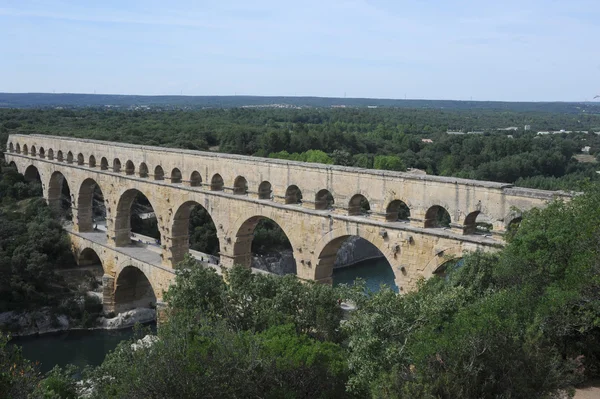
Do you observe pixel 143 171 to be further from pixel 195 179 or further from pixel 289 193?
pixel 289 193

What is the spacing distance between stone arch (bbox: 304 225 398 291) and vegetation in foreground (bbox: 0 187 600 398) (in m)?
3.19

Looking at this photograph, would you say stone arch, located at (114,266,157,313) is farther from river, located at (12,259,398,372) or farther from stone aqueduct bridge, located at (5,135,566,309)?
river, located at (12,259,398,372)

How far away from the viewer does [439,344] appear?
8781 millimetres

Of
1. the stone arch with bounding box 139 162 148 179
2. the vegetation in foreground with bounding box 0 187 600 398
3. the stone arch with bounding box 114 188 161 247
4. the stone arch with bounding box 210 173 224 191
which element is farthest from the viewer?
the stone arch with bounding box 114 188 161 247

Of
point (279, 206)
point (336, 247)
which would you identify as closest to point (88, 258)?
point (279, 206)

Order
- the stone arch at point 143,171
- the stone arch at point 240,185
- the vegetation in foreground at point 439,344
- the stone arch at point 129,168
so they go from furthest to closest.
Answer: the stone arch at point 129,168 → the stone arch at point 143,171 → the stone arch at point 240,185 → the vegetation in foreground at point 439,344

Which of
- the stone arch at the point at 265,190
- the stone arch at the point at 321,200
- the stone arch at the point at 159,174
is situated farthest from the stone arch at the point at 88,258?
the stone arch at the point at 321,200

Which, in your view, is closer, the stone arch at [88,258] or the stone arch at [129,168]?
the stone arch at [129,168]

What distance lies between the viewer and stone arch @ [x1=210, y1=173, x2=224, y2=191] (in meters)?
21.8

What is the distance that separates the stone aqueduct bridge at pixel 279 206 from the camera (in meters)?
14.9

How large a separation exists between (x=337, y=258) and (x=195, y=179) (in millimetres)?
20129

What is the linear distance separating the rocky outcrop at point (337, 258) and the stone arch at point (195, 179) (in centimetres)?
1477

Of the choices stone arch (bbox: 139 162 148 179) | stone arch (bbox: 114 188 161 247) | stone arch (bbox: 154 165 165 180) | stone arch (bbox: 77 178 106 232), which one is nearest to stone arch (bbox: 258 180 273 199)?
stone arch (bbox: 154 165 165 180)

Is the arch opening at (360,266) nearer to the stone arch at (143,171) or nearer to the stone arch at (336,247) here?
the stone arch at (143,171)
